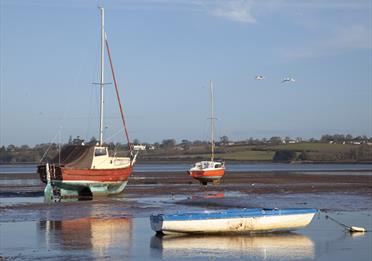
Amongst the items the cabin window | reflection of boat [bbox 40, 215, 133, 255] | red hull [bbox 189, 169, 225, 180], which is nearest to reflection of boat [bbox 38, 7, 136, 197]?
the cabin window

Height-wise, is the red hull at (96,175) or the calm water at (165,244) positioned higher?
the red hull at (96,175)

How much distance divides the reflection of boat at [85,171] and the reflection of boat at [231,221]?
20415mm

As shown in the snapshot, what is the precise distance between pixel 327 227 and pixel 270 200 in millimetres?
15528

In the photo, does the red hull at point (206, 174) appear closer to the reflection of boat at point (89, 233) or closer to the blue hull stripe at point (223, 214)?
the reflection of boat at point (89, 233)

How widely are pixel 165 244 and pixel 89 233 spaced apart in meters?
4.17

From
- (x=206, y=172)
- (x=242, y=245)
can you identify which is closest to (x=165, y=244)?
(x=242, y=245)

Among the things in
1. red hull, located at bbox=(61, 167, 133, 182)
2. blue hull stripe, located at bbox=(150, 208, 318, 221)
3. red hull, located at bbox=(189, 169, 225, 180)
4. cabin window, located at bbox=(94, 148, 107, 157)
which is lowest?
→ blue hull stripe, located at bbox=(150, 208, 318, 221)

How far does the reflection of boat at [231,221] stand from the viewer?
26203 mm

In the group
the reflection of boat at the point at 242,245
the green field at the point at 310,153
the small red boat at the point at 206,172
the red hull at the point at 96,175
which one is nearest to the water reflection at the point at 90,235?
the reflection of boat at the point at 242,245

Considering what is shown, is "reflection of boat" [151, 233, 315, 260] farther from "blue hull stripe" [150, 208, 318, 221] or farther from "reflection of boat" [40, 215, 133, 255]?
"reflection of boat" [40, 215, 133, 255]

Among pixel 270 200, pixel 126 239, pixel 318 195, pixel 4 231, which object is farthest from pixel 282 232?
pixel 318 195

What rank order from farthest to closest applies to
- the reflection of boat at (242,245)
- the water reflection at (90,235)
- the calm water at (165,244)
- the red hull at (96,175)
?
the red hull at (96,175)
the water reflection at (90,235)
the reflection of boat at (242,245)
the calm water at (165,244)

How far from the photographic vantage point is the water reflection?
23594mm

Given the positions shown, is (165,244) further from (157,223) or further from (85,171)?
(85,171)
